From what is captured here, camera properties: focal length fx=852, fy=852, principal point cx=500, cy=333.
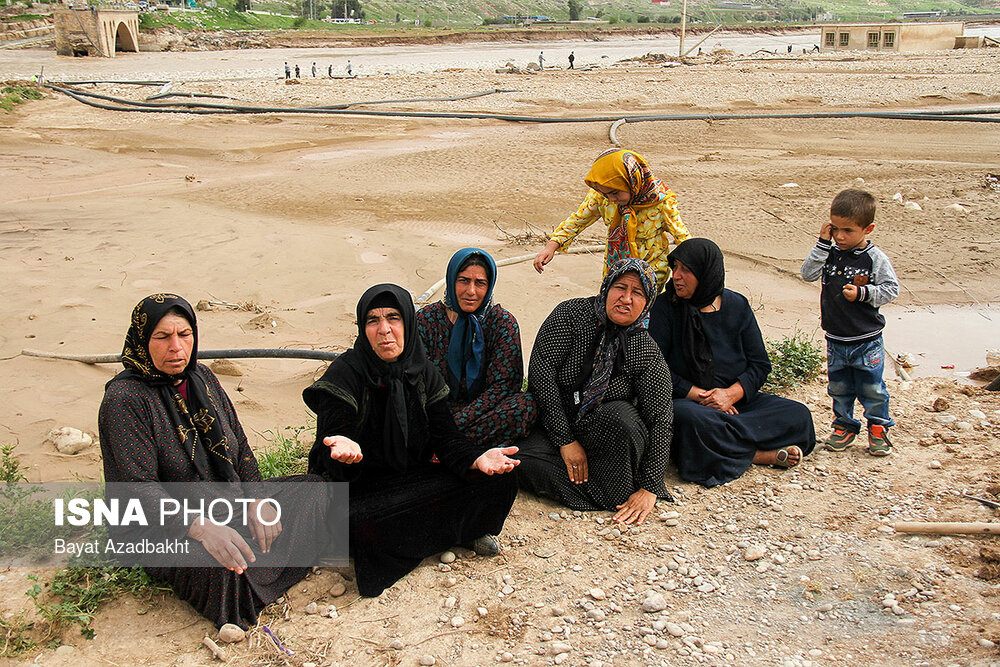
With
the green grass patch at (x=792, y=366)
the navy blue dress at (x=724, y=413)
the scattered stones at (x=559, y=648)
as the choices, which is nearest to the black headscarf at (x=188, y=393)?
the scattered stones at (x=559, y=648)

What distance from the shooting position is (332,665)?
2828 millimetres

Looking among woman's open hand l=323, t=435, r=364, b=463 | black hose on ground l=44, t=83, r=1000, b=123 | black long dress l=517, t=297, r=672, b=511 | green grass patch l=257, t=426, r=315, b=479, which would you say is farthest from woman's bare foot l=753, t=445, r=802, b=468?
black hose on ground l=44, t=83, r=1000, b=123

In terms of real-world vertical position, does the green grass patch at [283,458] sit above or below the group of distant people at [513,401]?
below

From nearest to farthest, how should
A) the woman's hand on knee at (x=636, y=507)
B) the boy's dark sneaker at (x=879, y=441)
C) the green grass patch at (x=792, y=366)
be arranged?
the woman's hand on knee at (x=636, y=507)
the boy's dark sneaker at (x=879, y=441)
the green grass patch at (x=792, y=366)

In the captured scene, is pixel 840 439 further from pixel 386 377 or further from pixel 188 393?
pixel 188 393

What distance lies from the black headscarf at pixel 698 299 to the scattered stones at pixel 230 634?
2324 millimetres

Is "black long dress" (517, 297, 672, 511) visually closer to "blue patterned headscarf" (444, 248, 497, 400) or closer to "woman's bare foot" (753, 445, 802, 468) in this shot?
"blue patterned headscarf" (444, 248, 497, 400)

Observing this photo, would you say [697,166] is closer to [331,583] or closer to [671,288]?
[671,288]

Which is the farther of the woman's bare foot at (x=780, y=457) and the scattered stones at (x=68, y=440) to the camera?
the scattered stones at (x=68, y=440)

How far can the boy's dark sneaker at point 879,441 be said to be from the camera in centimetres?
414

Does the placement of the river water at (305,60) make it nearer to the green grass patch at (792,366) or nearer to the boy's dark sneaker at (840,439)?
the green grass patch at (792,366)

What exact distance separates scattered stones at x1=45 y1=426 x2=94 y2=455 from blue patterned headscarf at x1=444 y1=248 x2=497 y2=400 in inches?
77.3

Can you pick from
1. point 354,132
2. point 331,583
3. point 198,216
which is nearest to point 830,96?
point 354,132

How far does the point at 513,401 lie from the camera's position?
3824 mm
